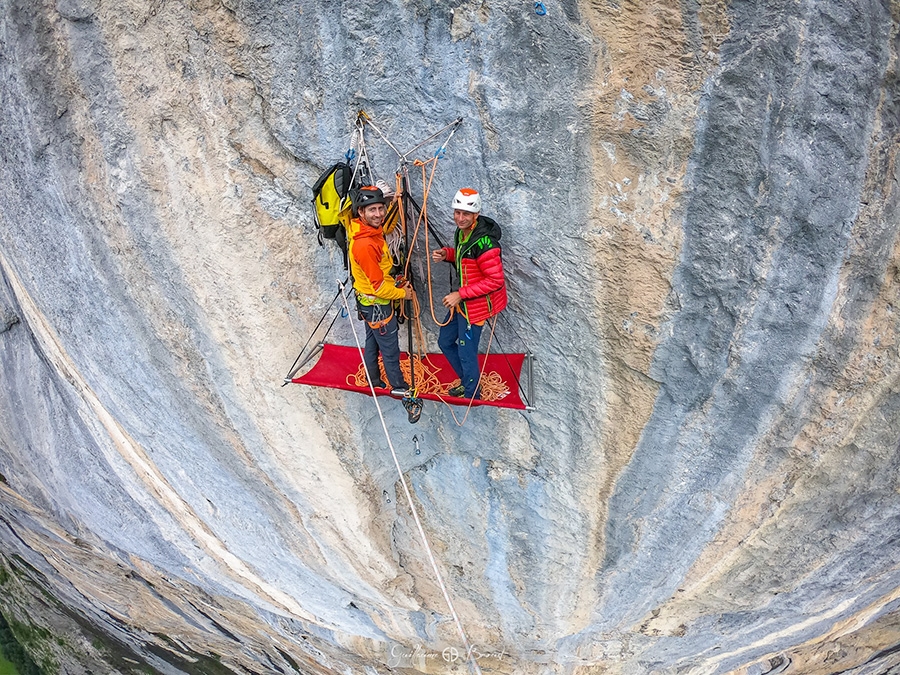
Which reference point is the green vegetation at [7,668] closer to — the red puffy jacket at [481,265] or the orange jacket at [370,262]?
the orange jacket at [370,262]

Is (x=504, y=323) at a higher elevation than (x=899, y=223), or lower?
lower

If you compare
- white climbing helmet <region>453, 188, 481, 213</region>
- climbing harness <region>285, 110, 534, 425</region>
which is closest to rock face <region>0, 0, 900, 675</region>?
climbing harness <region>285, 110, 534, 425</region>

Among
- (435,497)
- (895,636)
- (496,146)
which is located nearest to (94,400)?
(435,497)

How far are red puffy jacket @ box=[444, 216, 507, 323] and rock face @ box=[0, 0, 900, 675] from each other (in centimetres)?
26

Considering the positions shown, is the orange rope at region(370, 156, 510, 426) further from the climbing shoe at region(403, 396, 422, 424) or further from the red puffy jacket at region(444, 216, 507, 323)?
the red puffy jacket at region(444, 216, 507, 323)

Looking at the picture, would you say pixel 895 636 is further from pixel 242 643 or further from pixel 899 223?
pixel 242 643

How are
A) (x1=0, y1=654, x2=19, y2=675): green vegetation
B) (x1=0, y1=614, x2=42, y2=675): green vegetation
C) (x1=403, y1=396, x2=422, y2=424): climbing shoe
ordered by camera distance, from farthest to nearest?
(x1=0, y1=654, x2=19, y2=675): green vegetation < (x1=0, y1=614, x2=42, y2=675): green vegetation < (x1=403, y1=396, x2=422, y2=424): climbing shoe

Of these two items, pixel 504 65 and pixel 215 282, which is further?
pixel 215 282

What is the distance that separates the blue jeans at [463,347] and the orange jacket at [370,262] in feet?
1.90

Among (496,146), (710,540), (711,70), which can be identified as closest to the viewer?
(711,70)

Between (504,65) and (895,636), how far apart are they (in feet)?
24.2

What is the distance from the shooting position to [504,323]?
4367 millimetres

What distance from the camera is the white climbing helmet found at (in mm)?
3480

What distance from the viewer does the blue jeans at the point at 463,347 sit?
418 cm
